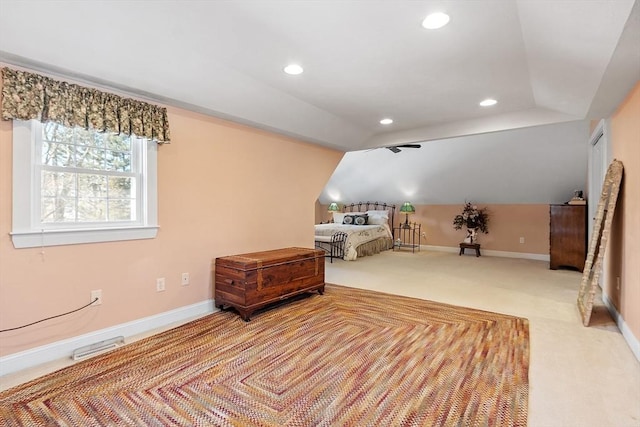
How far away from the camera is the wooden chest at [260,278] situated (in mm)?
3287

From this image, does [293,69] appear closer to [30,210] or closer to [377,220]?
[30,210]

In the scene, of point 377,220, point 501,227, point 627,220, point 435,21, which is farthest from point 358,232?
point 435,21

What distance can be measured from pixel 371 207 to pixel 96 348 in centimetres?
784

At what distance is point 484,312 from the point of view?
3578mm

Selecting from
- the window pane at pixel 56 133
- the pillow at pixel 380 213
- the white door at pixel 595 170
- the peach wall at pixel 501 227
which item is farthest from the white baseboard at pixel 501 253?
the window pane at pixel 56 133

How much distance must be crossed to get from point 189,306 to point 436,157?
→ 5907 millimetres

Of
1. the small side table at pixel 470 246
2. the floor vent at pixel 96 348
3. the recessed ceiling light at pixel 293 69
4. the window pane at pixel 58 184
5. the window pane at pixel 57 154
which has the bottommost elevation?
the floor vent at pixel 96 348

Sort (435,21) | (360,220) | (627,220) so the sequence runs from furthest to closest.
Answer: (360,220) < (627,220) < (435,21)

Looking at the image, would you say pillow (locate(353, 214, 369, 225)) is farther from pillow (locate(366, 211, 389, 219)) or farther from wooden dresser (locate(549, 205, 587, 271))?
wooden dresser (locate(549, 205, 587, 271))

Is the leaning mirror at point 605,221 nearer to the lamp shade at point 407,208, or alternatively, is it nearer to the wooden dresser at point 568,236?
the wooden dresser at point 568,236

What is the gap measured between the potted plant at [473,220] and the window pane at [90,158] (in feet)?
23.8

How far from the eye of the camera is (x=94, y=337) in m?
2.70

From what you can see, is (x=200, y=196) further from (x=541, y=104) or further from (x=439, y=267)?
(x=439, y=267)

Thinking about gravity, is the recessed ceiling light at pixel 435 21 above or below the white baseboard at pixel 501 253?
above
